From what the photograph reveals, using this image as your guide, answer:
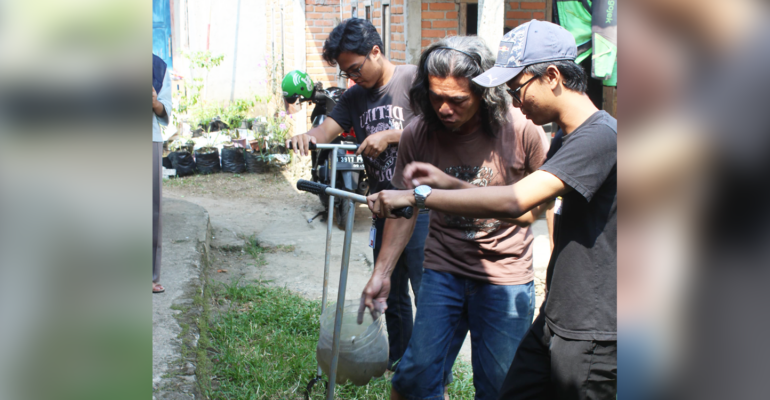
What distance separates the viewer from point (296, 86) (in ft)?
27.2

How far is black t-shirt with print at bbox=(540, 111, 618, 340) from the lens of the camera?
1950 mm

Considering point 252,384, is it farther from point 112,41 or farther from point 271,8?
point 271,8

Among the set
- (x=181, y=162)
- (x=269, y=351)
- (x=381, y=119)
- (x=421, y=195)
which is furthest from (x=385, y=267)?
(x=181, y=162)

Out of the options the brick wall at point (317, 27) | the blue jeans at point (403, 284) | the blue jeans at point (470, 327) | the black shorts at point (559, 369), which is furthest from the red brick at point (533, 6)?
the black shorts at point (559, 369)

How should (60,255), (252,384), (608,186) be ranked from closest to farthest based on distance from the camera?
(60,255), (608,186), (252,384)

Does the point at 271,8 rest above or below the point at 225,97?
above

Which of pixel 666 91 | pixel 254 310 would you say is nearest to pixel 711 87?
pixel 666 91

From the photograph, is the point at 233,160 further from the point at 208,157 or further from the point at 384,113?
the point at 384,113

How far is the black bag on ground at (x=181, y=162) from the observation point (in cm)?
1035

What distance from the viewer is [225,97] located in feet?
42.2

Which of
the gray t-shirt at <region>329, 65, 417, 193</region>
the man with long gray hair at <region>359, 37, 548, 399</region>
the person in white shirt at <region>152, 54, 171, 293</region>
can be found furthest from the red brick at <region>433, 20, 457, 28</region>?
the man with long gray hair at <region>359, 37, 548, 399</region>

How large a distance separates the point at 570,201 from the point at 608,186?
0.47ft

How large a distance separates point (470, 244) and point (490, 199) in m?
0.61

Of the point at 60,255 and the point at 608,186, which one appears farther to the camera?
the point at 608,186
